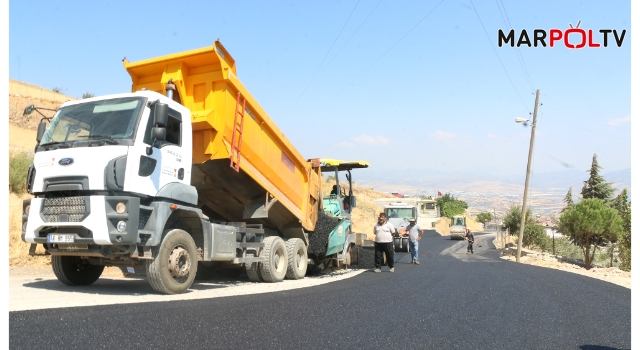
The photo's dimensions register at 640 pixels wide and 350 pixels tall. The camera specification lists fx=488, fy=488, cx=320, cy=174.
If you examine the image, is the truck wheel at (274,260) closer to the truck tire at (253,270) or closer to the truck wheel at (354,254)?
the truck tire at (253,270)

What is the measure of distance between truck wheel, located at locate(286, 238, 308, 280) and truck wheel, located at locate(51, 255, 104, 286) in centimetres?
346

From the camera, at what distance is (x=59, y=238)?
6.27m

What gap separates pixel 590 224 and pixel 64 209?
2201cm

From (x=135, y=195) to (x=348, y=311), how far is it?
315 cm

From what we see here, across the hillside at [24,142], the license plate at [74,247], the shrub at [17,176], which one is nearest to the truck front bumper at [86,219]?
the license plate at [74,247]

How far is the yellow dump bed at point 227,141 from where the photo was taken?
7.62 meters

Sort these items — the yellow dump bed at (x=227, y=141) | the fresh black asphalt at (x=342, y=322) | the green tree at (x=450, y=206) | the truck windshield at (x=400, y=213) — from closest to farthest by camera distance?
the fresh black asphalt at (x=342, y=322) → the yellow dump bed at (x=227, y=141) → the truck windshield at (x=400, y=213) → the green tree at (x=450, y=206)

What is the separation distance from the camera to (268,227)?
983cm

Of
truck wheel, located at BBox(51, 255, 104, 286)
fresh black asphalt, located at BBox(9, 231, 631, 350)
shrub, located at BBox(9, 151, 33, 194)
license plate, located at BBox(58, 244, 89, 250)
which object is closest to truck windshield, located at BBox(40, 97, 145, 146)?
license plate, located at BBox(58, 244, 89, 250)

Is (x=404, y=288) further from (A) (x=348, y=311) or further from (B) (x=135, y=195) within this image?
(B) (x=135, y=195)

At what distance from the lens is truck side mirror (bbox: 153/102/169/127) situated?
6.54 meters

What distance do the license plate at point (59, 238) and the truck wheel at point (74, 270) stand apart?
1193mm

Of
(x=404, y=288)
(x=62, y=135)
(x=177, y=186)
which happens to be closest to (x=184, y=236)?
(x=177, y=186)
